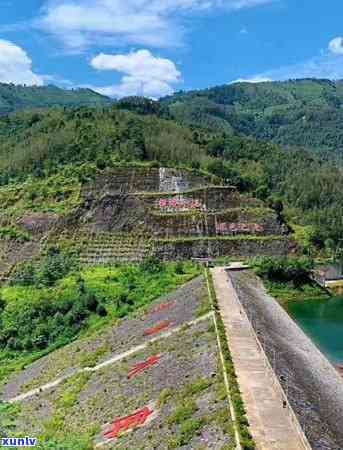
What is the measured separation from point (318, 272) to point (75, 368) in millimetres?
35556

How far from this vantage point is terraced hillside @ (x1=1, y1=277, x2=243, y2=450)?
23766 millimetres

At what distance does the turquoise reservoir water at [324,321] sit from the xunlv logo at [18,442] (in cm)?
2204

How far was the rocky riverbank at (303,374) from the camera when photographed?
24.3 m

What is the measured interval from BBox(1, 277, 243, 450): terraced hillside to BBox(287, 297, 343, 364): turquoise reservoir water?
9729mm

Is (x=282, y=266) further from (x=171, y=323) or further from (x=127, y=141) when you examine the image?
(x=127, y=141)

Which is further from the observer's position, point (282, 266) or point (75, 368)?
point (282, 266)

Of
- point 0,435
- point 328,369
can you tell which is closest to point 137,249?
point 328,369

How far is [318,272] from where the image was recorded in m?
66.1

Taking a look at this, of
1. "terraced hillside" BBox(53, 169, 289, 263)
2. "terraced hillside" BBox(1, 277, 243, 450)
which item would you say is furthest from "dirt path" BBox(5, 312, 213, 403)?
"terraced hillside" BBox(53, 169, 289, 263)

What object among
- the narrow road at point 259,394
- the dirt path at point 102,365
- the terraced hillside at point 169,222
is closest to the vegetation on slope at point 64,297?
the terraced hillside at point 169,222

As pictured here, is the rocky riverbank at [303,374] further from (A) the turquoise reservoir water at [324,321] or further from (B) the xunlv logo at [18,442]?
(B) the xunlv logo at [18,442]

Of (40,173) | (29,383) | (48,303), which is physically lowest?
(29,383)

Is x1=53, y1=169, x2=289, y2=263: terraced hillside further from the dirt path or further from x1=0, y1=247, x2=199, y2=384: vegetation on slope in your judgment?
the dirt path

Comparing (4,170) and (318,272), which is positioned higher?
(4,170)
